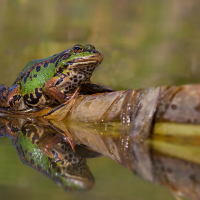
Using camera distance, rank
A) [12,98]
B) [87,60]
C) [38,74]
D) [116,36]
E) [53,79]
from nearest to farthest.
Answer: [87,60]
[53,79]
[38,74]
[12,98]
[116,36]

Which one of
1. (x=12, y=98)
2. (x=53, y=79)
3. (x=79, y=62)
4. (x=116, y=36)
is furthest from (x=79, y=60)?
(x=116, y=36)

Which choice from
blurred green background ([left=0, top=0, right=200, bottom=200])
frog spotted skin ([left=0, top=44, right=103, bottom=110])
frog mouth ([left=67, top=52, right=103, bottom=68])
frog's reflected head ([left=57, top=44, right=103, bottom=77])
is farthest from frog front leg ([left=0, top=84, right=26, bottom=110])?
blurred green background ([left=0, top=0, right=200, bottom=200])

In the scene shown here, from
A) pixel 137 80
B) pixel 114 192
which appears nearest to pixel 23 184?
pixel 114 192

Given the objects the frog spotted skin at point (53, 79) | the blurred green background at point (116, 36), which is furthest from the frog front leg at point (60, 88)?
the blurred green background at point (116, 36)

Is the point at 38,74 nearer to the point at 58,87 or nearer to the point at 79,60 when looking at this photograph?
the point at 58,87

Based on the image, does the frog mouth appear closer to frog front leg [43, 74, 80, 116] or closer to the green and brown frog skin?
frog front leg [43, 74, 80, 116]

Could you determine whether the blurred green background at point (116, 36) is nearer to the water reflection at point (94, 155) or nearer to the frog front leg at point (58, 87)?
the frog front leg at point (58, 87)

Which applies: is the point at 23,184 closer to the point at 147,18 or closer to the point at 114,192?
the point at 114,192
